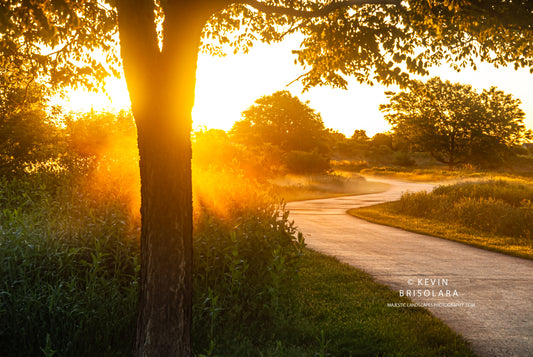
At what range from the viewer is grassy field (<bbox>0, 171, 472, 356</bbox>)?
14.5ft

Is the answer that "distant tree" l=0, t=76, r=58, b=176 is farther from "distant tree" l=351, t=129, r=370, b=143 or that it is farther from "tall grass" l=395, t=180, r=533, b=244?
"distant tree" l=351, t=129, r=370, b=143

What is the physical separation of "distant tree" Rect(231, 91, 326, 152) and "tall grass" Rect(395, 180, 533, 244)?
2671cm

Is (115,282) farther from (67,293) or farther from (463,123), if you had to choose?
(463,123)

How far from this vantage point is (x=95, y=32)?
680 cm

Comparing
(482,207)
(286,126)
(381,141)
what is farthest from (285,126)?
(381,141)

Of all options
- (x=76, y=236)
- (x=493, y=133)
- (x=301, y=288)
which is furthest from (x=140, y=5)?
(x=493, y=133)

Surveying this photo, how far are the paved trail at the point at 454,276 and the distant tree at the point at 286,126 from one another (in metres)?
31.8

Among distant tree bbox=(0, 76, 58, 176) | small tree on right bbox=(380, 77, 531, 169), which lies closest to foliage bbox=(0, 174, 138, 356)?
distant tree bbox=(0, 76, 58, 176)

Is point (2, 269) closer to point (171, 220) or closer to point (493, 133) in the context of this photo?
point (171, 220)

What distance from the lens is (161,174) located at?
3885 millimetres

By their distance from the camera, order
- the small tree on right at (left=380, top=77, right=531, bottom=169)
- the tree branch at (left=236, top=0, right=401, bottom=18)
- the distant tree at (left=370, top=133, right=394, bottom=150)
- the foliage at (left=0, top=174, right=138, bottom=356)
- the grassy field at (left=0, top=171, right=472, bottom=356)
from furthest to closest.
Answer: the distant tree at (left=370, top=133, right=394, bottom=150) < the small tree on right at (left=380, top=77, right=531, bottom=169) < the tree branch at (left=236, top=0, right=401, bottom=18) < the grassy field at (left=0, top=171, right=472, bottom=356) < the foliage at (left=0, top=174, right=138, bottom=356)

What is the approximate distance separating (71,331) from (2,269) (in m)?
1.14

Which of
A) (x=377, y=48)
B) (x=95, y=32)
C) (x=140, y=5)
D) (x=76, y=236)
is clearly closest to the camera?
(x=140, y=5)

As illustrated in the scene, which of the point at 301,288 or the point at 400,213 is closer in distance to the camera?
the point at 301,288
